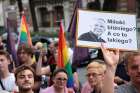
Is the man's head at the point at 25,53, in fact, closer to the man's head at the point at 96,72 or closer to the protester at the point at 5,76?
the protester at the point at 5,76

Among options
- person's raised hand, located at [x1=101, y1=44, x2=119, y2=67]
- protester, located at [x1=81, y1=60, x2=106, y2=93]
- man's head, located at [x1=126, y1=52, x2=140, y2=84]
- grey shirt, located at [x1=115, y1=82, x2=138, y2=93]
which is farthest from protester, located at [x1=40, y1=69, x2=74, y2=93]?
grey shirt, located at [x1=115, y1=82, x2=138, y2=93]

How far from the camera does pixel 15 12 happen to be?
45719 millimetres

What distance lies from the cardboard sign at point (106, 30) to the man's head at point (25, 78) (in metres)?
0.81

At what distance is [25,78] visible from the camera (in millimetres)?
5020

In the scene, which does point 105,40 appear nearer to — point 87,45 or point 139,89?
point 87,45

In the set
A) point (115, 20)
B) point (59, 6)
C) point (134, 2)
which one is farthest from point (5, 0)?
point (115, 20)

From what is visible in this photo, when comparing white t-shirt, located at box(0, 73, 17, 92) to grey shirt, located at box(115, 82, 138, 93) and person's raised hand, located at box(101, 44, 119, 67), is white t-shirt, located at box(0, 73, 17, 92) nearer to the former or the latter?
person's raised hand, located at box(101, 44, 119, 67)

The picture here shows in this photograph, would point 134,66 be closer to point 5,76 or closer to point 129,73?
point 129,73

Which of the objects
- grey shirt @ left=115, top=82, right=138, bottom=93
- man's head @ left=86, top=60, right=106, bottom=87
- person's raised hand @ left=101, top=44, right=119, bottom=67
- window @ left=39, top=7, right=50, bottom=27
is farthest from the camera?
window @ left=39, top=7, right=50, bottom=27

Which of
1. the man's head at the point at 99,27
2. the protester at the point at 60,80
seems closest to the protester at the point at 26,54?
the protester at the point at 60,80

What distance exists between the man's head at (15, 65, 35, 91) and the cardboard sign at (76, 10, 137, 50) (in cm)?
81

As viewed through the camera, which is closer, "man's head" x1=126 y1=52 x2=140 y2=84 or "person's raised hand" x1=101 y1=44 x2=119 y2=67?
"man's head" x1=126 y1=52 x2=140 y2=84

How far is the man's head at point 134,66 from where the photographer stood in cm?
411

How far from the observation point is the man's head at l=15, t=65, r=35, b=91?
4.95 metres
